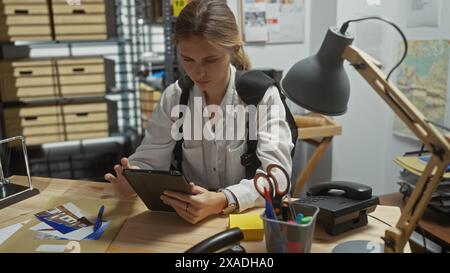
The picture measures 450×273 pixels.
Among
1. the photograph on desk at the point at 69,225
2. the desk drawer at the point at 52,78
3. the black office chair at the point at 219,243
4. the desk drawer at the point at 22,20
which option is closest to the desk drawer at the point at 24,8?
the desk drawer at the point at 22,20

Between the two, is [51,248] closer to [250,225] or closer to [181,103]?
[250,225]

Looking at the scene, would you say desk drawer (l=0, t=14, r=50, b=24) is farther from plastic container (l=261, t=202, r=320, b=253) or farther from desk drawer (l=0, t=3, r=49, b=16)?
plastic container (l=261, t=202, r=320, b=253)

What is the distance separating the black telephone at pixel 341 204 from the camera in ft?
2.68

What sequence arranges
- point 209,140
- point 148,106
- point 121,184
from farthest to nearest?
1. point 148,106
2. point 209,140
3. point 121,184

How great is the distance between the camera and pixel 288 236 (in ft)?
2.31

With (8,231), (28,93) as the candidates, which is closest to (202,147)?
(8,231)

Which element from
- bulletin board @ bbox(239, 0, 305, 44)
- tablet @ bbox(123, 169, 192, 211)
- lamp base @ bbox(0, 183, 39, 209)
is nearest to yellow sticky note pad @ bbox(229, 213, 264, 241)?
tablet @ bbox(123, 169, 192, 211)

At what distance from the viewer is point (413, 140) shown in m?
2.02

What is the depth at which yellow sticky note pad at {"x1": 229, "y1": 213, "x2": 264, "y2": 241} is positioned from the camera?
0.81 metres

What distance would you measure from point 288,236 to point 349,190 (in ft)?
0.83

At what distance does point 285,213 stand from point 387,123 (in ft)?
5.58

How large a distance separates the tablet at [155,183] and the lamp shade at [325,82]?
0.31 m

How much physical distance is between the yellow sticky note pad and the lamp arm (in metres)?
0.25

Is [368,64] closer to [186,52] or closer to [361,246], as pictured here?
[361,246]
